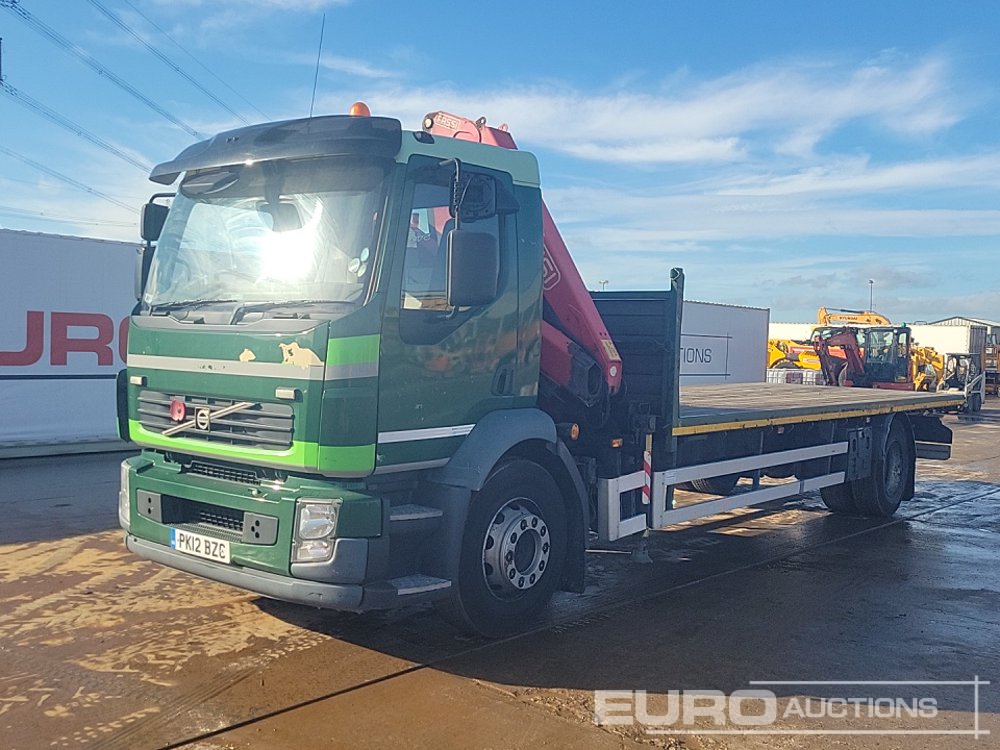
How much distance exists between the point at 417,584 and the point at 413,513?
1.20ft

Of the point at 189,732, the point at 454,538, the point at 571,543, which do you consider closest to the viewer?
the point at 189,732

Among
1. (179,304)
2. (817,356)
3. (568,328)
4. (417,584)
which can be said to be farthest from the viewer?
(817,356)

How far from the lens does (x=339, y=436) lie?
439 cm

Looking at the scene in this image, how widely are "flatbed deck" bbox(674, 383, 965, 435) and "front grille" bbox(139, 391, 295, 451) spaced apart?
309 centimetres

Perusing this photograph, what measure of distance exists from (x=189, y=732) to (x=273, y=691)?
55cm

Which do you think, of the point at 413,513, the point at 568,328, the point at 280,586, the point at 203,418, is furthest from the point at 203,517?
the point at 568,328

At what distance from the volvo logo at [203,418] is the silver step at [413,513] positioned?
1085 millimetres

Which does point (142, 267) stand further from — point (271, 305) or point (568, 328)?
point (568, 328)

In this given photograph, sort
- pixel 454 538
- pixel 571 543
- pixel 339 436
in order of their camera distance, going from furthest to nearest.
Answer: pixel 571 543 → pixel 454 538 → pixel 339 436

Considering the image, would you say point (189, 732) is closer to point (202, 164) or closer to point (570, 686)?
point (570, 686)

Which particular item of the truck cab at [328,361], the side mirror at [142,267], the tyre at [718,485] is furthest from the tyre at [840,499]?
the side mirror at [142,267]

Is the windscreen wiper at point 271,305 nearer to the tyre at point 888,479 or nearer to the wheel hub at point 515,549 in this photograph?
the wheel hub at point 515,549

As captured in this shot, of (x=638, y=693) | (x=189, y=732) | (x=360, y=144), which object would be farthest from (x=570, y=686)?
(x=360, y=144)

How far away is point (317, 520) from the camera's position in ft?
14.5
